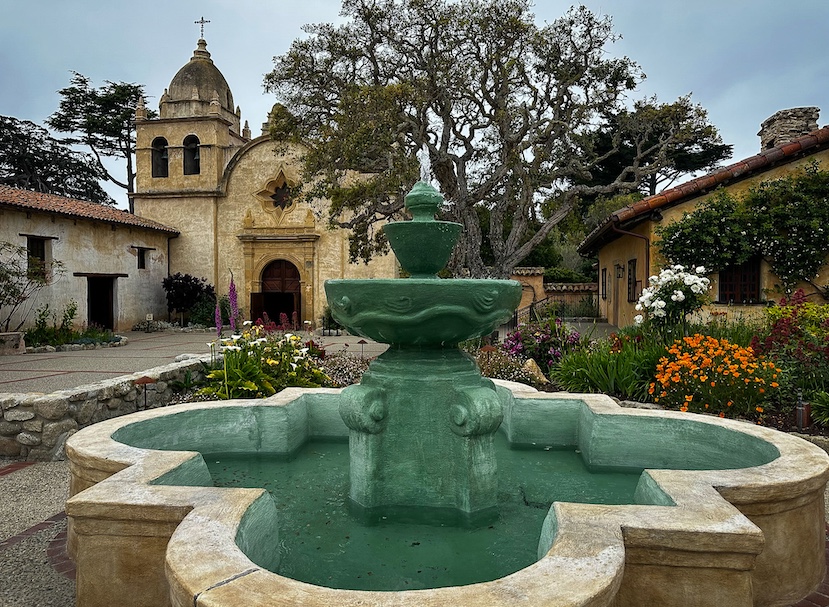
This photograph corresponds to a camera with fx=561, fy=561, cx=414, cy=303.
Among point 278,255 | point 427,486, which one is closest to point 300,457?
point 427,486

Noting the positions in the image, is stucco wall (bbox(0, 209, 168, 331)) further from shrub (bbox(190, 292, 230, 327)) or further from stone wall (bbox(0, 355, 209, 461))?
stone wall (bbox(0, 355, 209, 461))

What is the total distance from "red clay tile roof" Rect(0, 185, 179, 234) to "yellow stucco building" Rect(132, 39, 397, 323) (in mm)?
1353

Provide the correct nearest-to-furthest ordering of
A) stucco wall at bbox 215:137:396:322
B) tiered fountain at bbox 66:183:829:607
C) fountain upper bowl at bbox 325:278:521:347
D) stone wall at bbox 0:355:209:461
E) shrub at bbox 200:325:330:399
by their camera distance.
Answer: tiered fountain at bbox 66:183:829:607 < fountain upper bowl at bbox 325:278:521:347 < stone wall at bbox 0:355:209:461 < shrub at bbox 200:325:330:399 < stucco wall at bbox 215:137:396:322

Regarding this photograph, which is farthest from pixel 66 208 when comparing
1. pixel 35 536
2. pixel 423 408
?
pixel 423 408

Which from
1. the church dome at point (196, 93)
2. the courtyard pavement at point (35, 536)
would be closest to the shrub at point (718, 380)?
the courtyard pavement at point (35, 536)

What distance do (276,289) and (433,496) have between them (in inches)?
850

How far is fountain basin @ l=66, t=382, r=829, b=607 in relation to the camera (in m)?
1.73

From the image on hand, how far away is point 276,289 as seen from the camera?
78.3 ft

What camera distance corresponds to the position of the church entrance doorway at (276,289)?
23703 mm

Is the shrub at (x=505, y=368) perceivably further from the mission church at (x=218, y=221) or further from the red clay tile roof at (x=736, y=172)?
the mission church at (x=218, y=221)

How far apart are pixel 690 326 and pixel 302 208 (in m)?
18.5

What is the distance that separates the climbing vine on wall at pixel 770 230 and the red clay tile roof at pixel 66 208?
1797 centimetres

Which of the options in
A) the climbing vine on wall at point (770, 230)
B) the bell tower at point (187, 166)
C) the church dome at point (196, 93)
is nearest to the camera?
the climbing vine on wall at point (770, 230)

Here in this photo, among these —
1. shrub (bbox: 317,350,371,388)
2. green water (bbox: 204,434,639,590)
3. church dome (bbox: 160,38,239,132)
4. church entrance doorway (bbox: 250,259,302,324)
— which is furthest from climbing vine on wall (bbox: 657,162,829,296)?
church dome (bbox: 160,38,239,132)
